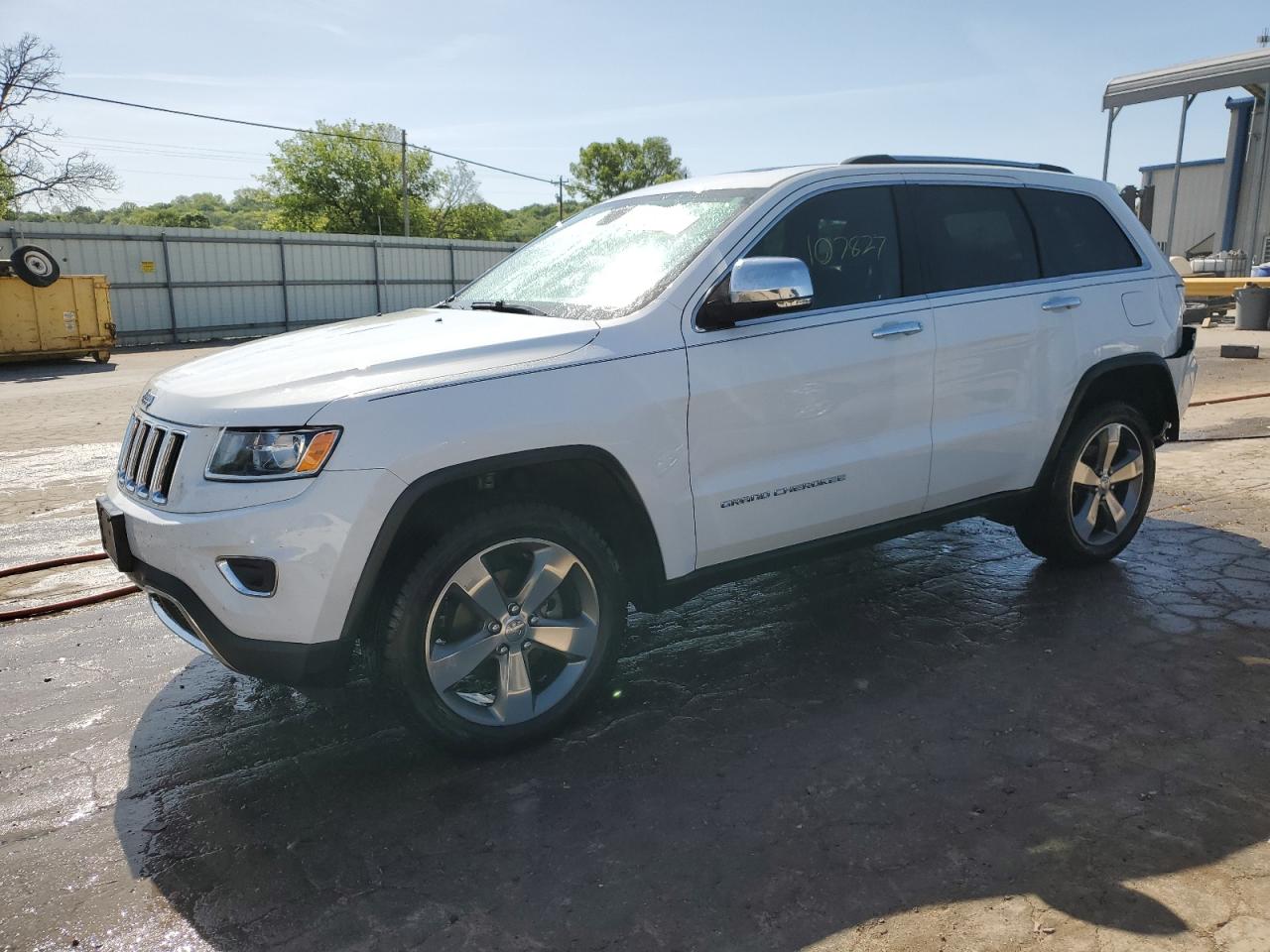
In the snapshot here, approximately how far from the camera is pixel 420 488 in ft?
9.45

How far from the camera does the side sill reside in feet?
11.5

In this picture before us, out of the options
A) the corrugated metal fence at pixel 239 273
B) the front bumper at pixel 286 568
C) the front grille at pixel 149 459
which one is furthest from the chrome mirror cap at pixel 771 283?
the corrugated metal fence at pixel 239 273

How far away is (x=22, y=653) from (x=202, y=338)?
23.0 m

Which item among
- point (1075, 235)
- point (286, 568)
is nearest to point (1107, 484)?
Result: point (1075, 235)

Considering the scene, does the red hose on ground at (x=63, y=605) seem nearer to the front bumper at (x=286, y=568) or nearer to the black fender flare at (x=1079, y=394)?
the front bumper at (x=286, y=568)

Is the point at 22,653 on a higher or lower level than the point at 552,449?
lower

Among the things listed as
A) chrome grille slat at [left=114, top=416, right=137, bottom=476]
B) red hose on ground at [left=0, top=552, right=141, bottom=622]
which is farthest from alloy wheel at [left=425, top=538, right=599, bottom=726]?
red hose on ground at [left=0, top=552, right=141, bottom=622]

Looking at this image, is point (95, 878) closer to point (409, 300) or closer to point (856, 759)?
point (856, 759)

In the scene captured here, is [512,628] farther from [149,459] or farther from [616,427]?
[149,459]

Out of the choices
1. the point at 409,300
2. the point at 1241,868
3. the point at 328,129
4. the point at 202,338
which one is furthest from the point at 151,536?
the point at 328,129

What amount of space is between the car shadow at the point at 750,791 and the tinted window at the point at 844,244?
1480mm

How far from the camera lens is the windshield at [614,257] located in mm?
3537

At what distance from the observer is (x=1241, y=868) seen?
259 centimetres

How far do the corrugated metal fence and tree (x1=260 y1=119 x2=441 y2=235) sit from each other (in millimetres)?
42068
